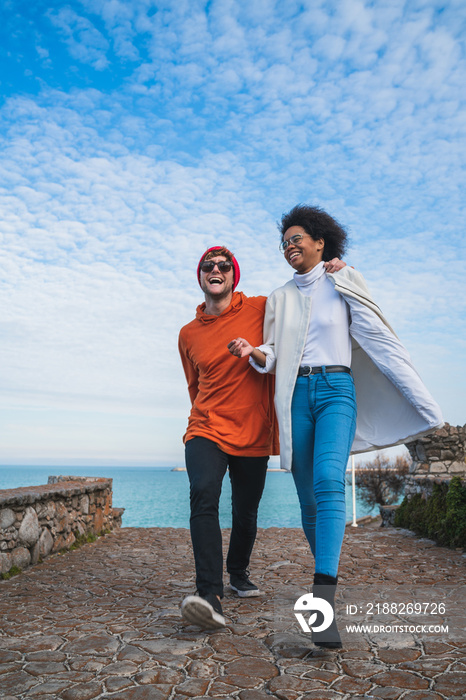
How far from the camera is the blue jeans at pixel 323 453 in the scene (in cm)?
258

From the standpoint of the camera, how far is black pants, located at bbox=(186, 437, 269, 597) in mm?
2873

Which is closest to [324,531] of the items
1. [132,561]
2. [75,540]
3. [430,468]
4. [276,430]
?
[276,430]

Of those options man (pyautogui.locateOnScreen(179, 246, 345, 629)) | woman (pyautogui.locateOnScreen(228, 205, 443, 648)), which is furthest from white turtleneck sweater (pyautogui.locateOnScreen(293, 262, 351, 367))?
A: man (pyautogui.locateOnScreen(179, 246, 345, 629))

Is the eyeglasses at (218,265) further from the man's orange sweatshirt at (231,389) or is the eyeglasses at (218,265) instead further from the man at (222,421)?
the man's orange sweatshirt at (231,389)

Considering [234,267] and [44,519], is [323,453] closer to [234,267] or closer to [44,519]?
[234,267]

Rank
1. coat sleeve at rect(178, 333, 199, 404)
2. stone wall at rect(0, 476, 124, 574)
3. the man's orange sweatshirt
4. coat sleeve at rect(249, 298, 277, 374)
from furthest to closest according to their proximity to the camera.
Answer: stone wall at rect(0, 476, 124, 574) → coat sleeve at rect(178, 333, 199, 404) → the man's orange sweatshirt → coat sleeve at rect(249, 298, 277, 374)

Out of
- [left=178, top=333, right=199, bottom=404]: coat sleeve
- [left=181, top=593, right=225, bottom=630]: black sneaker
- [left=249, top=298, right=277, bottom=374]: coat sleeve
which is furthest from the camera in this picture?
[left=178, top=333, right=199, bottom=404]: coat sleeve

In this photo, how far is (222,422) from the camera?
10.6ft

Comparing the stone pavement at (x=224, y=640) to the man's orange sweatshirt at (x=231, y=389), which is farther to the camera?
the man's orange sweatshirt at (x=231, y=389)

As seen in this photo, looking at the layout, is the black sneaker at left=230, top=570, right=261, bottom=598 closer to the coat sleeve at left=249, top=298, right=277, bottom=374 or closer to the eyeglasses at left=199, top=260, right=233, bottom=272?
the coat sleeve at left=249, top=298, right=277, bottom=374

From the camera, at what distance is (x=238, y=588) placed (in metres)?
3.75

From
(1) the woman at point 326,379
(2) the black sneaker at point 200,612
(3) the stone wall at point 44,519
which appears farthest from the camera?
(3) the stone wall at point 44,519

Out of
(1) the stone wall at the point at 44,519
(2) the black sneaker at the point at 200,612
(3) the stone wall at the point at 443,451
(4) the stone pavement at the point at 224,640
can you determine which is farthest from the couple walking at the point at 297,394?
(3) the stone wall at the point at 443,451

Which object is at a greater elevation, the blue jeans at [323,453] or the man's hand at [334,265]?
the man's hand at [334,265]
